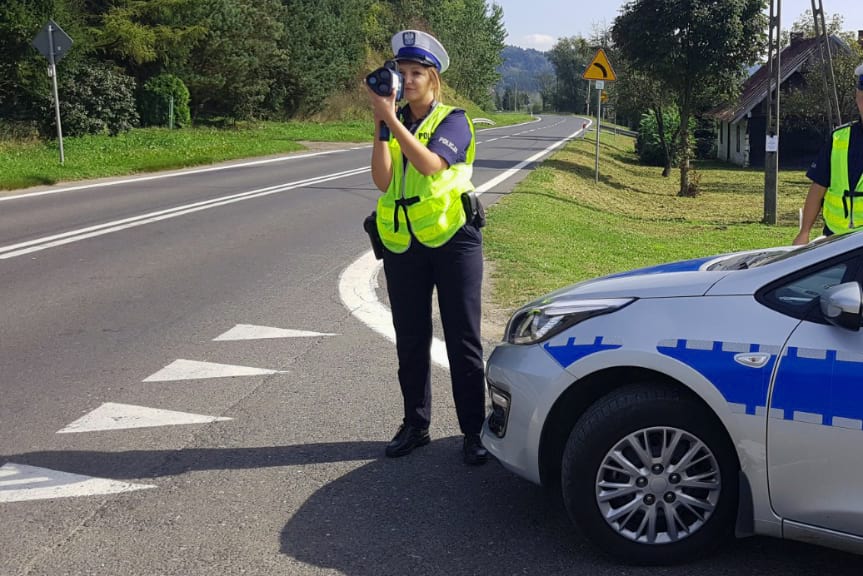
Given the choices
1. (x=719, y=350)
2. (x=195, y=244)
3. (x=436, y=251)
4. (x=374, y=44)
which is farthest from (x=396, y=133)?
(x=374, y=44)

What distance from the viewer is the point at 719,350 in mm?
3203

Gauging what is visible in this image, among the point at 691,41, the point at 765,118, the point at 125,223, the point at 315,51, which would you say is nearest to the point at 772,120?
the point at 691,41

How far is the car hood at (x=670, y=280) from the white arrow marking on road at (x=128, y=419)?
2.15 meters

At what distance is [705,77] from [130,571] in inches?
1007

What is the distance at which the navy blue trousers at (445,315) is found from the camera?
4285 millimetres

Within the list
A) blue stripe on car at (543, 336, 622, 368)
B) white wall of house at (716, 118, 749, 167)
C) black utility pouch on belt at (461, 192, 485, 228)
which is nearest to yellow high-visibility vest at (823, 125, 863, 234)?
black utility pouch on belt at (461, 192, 485, 228)

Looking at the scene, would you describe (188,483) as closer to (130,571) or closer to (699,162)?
(130,571)

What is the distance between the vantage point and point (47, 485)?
409cm

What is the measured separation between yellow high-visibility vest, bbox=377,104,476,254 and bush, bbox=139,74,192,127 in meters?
32.5

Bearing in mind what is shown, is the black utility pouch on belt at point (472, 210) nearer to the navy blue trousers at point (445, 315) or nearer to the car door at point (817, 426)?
the navy blue trousers at point (445, 315)

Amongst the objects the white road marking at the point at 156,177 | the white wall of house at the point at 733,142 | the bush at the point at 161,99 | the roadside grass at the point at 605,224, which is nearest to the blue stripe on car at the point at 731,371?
the roadside grass at the point at 605,224

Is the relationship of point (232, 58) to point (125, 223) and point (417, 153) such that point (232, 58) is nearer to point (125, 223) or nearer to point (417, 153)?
point (125, 223)

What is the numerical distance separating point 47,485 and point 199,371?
5.70 feet

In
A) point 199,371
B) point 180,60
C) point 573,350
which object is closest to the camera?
point 573,350
